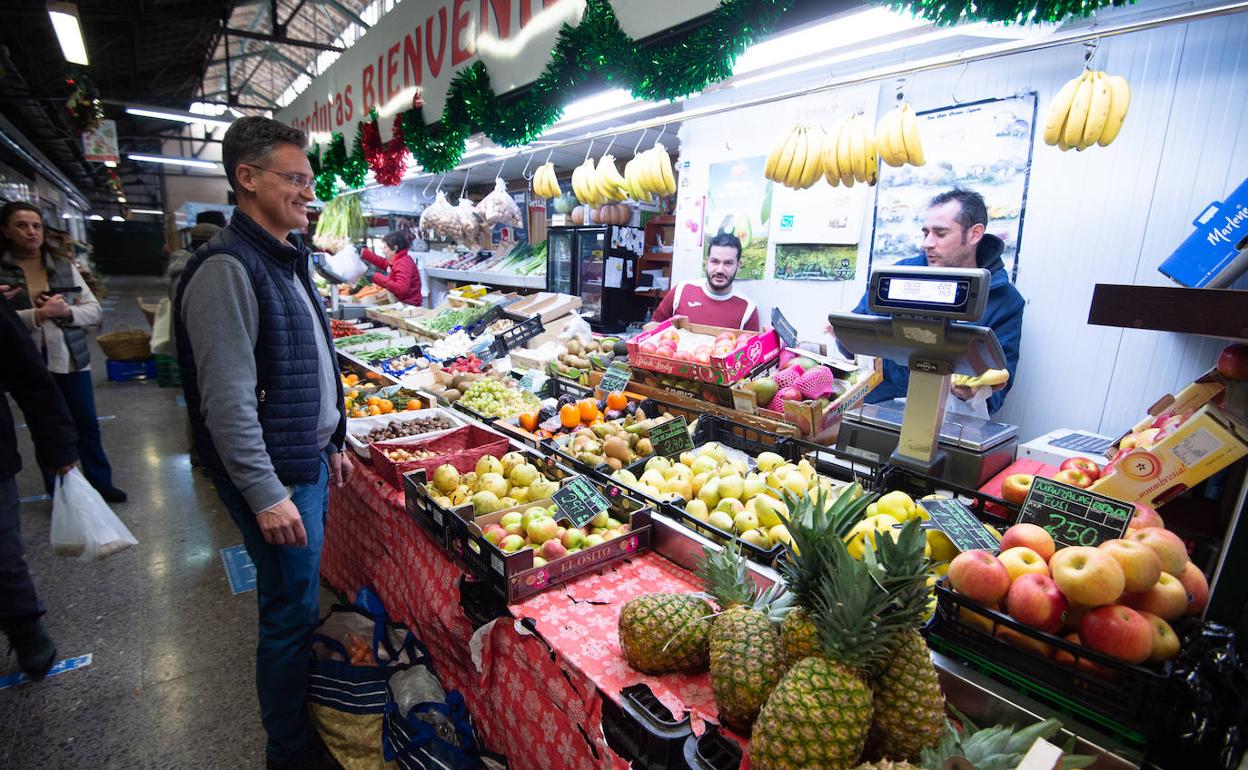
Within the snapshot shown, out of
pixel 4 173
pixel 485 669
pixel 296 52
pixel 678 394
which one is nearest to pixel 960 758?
pixel 485 669

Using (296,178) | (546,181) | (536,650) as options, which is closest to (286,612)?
(536,650)

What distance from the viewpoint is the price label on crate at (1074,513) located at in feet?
4.26

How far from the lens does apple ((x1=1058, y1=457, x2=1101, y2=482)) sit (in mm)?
1701

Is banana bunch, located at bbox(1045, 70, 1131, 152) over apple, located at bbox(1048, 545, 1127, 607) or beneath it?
over

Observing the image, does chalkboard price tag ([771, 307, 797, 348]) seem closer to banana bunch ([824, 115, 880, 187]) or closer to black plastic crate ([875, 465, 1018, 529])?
banana bunch ([824, 115, 880, 187])

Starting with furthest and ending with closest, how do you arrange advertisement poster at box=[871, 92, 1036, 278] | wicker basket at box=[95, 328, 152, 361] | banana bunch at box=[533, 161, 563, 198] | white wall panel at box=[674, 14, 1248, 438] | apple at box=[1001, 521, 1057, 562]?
wicker basket at box=[95, 328, 152, 361] < banana bunch at box=[533, 161, 563, 198] < advertisement poster at box=[871, 92, 1036, 278] < white wall panel at box=[674, 14, 1248, 438] < apple at box=[1001, 521, 1057, 562]

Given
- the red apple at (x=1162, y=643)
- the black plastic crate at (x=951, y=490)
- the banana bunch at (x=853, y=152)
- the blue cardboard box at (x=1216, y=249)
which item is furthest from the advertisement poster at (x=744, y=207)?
the red apple at (x=1162, y=643)

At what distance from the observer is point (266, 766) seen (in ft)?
7.38

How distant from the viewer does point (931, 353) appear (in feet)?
5.98

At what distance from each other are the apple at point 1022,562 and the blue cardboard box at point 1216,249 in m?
2.10

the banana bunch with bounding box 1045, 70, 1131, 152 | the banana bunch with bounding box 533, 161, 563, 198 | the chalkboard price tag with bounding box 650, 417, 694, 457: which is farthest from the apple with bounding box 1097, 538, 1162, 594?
the banana bunch with bounding box 533, 161, 563, 198

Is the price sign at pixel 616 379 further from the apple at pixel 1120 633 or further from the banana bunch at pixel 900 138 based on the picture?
the apple at pixel 1120 633

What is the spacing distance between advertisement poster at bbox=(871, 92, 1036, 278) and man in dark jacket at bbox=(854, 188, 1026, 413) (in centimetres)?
21

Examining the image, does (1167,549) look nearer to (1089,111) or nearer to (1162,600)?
(1162,600)
